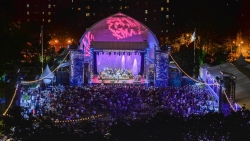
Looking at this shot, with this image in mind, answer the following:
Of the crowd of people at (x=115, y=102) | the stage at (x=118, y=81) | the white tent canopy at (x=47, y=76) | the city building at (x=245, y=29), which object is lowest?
the crowd of people at (x=115, y=102)

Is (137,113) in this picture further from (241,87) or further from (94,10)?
(94,10)

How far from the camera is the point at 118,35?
32.8 meters

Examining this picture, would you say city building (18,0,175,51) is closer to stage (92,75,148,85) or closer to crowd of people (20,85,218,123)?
stage (92,75,148,85)

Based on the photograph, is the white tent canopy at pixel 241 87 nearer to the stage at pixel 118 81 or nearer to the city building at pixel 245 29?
the stage at pixel 118 81

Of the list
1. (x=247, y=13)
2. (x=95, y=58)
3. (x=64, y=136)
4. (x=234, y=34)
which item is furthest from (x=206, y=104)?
(x=247, y=13)

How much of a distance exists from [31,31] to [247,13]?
38212 millimetres

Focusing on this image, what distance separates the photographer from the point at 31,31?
37812mm

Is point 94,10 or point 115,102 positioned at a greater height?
point 94,10

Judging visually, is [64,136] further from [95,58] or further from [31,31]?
[31,31]

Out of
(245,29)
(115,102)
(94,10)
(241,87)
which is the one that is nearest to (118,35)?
(115,102)

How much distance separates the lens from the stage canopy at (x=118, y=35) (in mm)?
32000

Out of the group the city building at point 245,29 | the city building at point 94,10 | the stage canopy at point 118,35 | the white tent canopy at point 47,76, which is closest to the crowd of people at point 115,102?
the white tent canopy at point 47,76

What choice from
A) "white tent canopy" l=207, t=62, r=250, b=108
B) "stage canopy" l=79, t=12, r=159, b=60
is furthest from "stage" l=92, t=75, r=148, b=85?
"white tent canopy" l=207, t=62, r=250, b=108

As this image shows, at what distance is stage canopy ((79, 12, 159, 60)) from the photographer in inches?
1260
